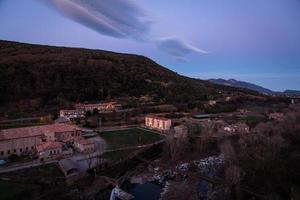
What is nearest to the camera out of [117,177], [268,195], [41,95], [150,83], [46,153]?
[268,195]

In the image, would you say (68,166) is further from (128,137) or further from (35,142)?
(128,137)

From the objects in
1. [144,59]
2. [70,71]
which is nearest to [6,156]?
[70,71]

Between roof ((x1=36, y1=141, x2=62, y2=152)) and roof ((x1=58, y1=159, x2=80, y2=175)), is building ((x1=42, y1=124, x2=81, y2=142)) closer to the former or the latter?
roof ((x1=36, y1=141, x2=62, y2=152))

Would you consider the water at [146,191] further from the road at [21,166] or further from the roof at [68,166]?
the road at [21,166]

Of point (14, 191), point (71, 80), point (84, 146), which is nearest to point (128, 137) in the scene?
point (84, 146)

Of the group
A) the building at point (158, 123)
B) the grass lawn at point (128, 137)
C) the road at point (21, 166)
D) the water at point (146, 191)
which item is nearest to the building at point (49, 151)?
the road at point (21, 166)

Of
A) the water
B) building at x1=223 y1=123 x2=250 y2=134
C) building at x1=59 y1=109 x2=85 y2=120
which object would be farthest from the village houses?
building at x1=223 y1=123 x2=250 y2=134

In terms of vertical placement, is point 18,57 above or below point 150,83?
above

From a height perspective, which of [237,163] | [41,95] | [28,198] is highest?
[41,95]

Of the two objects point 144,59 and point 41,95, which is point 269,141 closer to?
point 41,95
